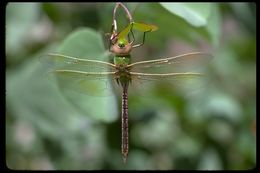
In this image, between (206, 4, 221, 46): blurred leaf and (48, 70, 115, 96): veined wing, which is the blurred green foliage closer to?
(206, 4, 221, 46): blurred leaf

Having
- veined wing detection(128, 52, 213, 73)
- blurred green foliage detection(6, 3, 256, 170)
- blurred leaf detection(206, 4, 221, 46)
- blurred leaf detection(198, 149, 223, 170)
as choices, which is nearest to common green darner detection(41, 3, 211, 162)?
veined wing detection(128, 52, 213, 73)

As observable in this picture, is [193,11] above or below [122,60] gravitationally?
above

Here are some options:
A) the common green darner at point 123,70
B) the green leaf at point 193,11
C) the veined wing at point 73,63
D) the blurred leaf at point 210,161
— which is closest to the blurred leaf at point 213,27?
the green leaf at point 193,11

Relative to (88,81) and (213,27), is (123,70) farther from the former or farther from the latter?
(213,27)

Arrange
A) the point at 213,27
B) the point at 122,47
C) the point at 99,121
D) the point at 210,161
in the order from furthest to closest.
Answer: the point at 210,161 → the point at 99,121 → the point at 213,27 → the point at 122,47

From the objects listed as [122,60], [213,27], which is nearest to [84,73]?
[122,60]

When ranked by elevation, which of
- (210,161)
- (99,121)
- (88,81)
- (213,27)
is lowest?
(210,161)

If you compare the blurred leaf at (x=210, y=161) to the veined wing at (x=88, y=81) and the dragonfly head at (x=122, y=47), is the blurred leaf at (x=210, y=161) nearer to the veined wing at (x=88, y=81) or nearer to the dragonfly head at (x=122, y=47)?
the veined wing at (x=88, y=81)
